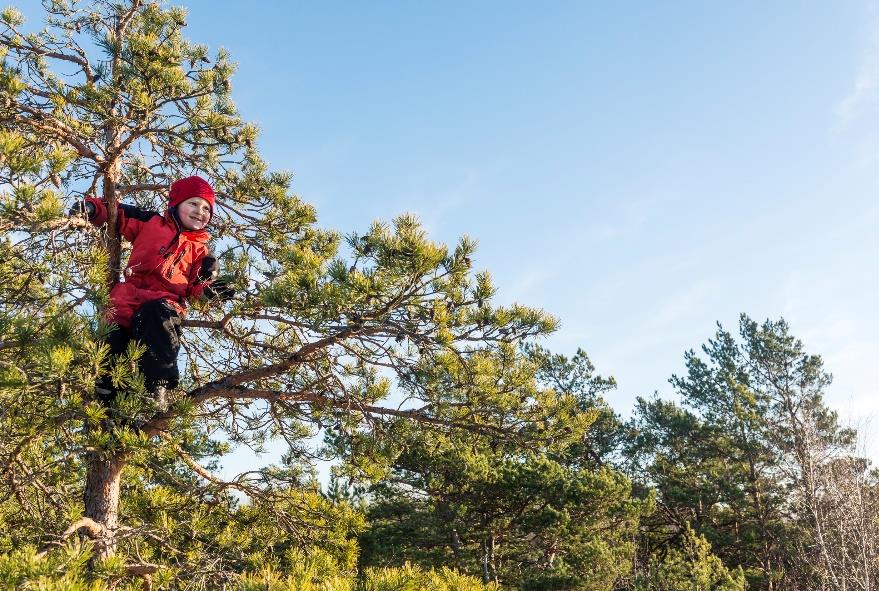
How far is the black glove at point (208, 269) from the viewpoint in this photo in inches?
159

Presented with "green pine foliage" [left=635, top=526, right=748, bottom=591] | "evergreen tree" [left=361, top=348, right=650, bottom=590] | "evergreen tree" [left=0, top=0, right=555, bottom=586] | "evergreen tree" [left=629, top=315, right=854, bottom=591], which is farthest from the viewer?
"evergreen tree" [left=629, top=315, right=854, bottom=591]

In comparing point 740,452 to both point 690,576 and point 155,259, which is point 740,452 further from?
point 155,259

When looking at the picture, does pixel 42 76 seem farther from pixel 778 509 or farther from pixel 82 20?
pixel 778 509

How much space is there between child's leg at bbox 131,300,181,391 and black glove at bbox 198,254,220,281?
49cm

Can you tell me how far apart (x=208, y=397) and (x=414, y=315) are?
1.62m

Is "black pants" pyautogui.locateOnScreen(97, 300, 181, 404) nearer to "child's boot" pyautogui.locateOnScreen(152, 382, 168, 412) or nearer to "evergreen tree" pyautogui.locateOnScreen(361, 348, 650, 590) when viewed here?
"child's boot" pyautogui.locateOnScreen(152, 382, 168, 412)

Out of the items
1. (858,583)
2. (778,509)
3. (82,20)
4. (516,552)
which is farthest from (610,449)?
(82,20)

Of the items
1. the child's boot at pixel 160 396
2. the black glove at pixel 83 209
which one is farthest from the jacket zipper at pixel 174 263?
the child's boot at pixel 160 396

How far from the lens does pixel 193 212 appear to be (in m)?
3.91

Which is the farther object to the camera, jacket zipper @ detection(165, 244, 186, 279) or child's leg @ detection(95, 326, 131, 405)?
jacket zipper @ detection(165, 244, 186, 279)

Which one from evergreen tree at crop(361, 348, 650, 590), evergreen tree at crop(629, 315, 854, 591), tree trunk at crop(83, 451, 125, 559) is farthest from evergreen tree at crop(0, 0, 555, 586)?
evergreen tree at crop(629, 315, 854, 591)

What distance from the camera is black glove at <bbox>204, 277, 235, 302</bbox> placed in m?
4.09

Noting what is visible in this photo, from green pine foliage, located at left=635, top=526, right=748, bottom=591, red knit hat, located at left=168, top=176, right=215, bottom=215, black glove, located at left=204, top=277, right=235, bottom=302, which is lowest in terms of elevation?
green pine foliage, located at left=635, top=526, right=748, bottom=591

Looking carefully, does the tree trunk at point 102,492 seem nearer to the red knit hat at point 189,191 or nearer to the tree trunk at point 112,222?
the tree trunk at point 112,222
